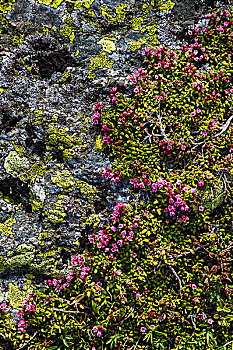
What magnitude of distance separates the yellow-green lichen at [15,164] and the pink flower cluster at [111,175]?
1027 mm

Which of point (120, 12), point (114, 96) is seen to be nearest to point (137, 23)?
point (120, 12)

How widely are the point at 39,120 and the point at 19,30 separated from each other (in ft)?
4.13

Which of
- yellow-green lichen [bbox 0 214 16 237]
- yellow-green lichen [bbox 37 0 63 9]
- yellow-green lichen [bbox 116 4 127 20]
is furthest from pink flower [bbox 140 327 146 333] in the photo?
yellow-green lichen [bbox 37 0 63 9]

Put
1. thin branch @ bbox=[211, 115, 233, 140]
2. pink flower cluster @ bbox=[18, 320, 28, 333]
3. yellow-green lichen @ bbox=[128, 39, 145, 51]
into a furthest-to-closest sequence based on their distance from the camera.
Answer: yellow-green lichen @ bbox=[128, 39, 145, 51] → thin branch @ bbox=[211, 115, 233, 140] → pink flower cluster @ bbox=[18, 320, 28, 333]

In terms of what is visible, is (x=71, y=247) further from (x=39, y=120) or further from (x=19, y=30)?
(x=19, y=30)

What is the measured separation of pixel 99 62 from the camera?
167 inches

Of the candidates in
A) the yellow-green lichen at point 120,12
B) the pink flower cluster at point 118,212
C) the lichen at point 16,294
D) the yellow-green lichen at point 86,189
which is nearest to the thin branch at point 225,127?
the pink flower cluster at point 118,212

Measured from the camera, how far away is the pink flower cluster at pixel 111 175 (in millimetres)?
4020

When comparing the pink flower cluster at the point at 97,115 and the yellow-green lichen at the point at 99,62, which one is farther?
the yellow-green lichen at the point at 99,62

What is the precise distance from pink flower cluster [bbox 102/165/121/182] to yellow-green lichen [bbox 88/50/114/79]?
4.31 feet

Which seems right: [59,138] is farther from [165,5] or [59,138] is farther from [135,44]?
[165,5]

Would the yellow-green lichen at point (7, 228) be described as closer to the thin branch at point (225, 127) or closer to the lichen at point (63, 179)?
the lichen at point (63, 179)

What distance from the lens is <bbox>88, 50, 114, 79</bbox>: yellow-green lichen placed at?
422 cm

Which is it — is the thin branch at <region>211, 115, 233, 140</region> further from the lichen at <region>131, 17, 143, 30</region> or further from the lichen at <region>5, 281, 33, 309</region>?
the lichen at <region>5, 281, 33, 309</region>
